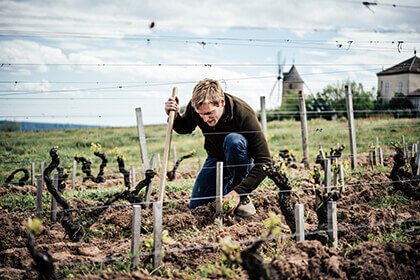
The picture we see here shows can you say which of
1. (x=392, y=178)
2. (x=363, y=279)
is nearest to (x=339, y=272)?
(x=363, y=279)

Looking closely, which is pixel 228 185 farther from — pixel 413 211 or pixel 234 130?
pixel 413 211

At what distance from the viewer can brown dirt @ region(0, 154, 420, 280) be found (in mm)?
2371

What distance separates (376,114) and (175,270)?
24438mm

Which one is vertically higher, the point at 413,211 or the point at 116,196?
the point at 116,196

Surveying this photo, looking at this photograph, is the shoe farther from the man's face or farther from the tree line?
the tree line

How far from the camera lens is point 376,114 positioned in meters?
23.3

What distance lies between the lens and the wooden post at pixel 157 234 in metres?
2.48

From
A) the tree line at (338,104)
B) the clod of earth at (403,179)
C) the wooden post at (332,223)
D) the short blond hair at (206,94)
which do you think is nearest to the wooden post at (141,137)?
the short blond hair at (206,94)

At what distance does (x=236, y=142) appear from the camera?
154 inches

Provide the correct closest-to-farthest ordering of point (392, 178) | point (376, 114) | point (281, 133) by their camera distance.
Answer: point (392, 178)
point (281, 133)
point (376, 114)

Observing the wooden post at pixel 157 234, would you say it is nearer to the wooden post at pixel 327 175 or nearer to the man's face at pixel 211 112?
the man's face at pixel 211 112

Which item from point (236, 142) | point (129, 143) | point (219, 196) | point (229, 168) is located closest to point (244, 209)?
point (219, 196)

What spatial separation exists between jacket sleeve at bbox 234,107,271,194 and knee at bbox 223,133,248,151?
0.07 m

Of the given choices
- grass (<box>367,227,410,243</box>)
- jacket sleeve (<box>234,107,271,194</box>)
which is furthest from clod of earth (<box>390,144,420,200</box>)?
jacket sleeve (<box>234,107,271,194</box>)
